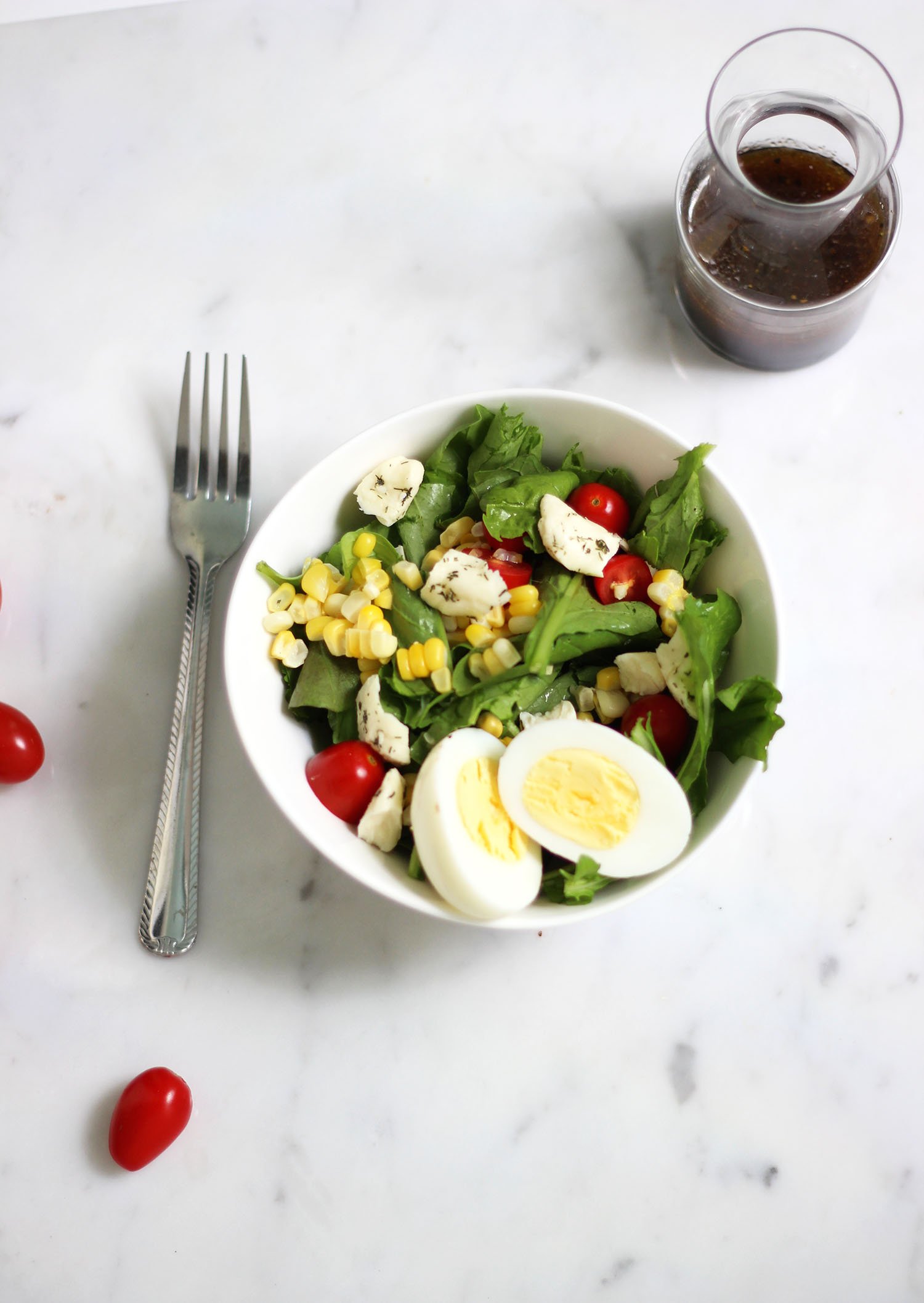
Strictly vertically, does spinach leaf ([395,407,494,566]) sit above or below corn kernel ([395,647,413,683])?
above

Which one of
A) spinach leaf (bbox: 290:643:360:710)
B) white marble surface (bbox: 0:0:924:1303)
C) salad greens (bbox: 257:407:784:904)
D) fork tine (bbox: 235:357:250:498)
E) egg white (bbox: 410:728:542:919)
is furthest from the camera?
fork tine (bbox: 235:357:250:498)

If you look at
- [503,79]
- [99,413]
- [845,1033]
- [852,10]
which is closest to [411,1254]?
[845,1033]

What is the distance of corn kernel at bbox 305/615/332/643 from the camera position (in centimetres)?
164

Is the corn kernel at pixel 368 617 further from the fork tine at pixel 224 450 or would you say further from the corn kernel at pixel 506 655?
the fork tine at pixel 224 450

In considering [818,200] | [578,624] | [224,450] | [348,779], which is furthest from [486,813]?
[818,200]

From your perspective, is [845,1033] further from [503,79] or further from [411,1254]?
[503,79]

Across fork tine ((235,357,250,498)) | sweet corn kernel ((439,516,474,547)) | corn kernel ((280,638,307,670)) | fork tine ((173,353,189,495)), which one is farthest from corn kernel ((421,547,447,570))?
fork tine ((173,353,189,495))

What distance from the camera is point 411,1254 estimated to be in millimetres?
1739

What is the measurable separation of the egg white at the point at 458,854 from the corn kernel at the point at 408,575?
0.90 feet

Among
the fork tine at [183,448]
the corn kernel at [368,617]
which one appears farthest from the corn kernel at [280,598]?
the fork tine at [183,448]

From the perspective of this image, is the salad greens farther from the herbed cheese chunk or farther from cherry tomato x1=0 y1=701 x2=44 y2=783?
cherry tomato x1=0 y1=701 x2=44 y2=783

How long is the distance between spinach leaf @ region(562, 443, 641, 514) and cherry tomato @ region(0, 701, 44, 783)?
1.07 meters

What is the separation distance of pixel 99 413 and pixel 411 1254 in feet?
5.51

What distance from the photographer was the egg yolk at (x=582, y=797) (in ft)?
4.90
